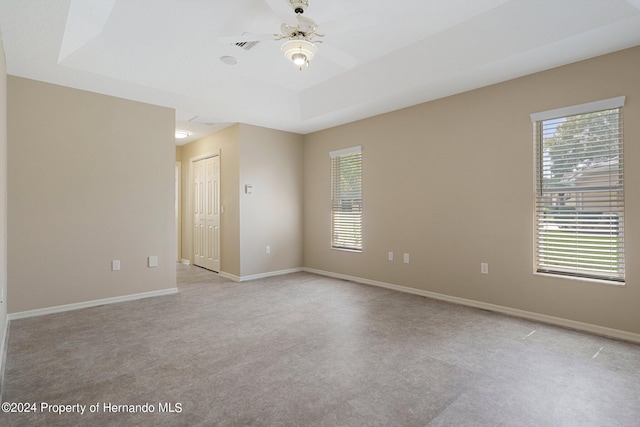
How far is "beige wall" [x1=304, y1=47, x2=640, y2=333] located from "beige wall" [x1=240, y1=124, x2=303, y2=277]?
112cm

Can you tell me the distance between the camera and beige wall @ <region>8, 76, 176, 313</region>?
373 centimetres

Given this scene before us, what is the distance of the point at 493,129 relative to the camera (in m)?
3.97

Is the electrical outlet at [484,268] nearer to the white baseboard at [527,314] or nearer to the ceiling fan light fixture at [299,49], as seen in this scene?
the white baseboard at [527,314]

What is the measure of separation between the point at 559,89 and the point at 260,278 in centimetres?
476

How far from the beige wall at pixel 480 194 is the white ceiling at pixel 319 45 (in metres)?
0.25

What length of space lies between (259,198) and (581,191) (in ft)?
14.4

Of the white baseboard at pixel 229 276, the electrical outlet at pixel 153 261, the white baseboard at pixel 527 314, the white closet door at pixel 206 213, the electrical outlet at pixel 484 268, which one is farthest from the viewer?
the white closet door at pixel 206 213

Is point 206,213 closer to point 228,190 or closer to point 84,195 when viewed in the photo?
point 228,190

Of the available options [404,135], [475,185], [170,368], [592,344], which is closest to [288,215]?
[404,135]

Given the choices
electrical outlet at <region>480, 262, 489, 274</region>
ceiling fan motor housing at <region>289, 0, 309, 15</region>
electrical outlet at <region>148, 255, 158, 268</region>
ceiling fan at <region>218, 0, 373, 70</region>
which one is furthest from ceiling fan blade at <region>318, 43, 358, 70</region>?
electrical outlet at <region>148, 255, 158, 268</region>

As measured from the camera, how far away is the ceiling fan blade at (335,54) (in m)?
2.81

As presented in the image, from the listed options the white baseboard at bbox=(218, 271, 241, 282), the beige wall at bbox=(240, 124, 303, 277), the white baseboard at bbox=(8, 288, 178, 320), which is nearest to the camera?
the white baseboard at bbox=(8, 288, 178, 320)

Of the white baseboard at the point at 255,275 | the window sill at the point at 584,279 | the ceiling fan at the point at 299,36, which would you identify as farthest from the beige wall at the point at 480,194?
the ceiling fan at the point at 299,36

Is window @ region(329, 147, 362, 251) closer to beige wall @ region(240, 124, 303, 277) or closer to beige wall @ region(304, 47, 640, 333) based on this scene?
beige wall @ region(304, 47, 640, 333)
